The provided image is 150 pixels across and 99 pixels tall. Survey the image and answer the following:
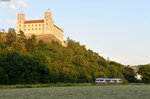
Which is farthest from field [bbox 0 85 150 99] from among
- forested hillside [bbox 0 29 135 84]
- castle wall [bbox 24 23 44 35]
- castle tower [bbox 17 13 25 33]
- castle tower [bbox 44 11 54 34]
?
castle tower [bbox 17 13 25 33]

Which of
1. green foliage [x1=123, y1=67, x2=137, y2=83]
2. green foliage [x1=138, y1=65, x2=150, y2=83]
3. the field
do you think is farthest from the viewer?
green foliage [x1=123, y1=67, x2=137, y2=83]

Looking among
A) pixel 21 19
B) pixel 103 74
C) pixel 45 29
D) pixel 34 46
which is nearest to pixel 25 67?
pixel 34 46

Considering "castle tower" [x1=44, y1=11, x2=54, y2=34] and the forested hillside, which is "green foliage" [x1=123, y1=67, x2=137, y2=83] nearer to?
the forested hillside

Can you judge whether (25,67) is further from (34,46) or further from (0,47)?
(34,46)

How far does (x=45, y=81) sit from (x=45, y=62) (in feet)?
19.7

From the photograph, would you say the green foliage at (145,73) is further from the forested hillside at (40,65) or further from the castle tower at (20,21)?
the castle tower at (20,21)

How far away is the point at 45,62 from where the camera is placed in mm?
64500

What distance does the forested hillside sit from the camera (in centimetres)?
5519

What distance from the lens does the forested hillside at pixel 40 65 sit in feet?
181

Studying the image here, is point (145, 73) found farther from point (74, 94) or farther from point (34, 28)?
point (74, 94)

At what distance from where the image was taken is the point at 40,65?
61.7 m

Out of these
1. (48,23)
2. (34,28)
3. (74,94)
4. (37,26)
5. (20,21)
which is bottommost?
(74,94)

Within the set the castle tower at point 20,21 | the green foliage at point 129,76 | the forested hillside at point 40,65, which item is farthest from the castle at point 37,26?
the green foliage at point 129,76

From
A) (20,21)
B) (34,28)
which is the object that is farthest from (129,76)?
(20,21)
